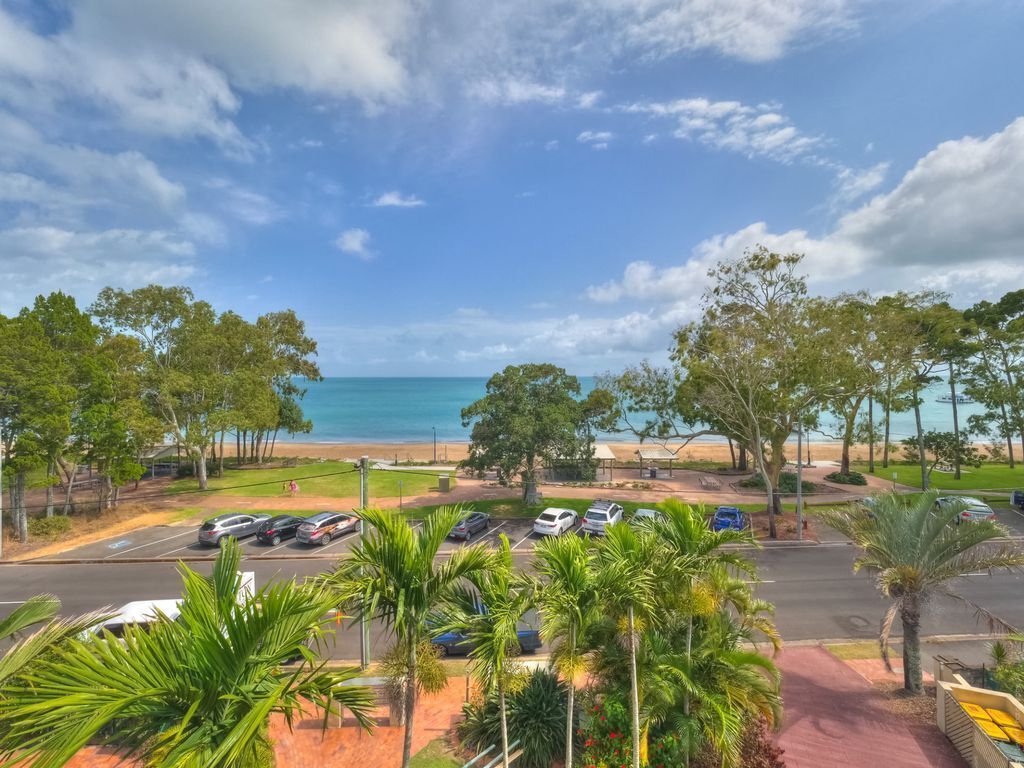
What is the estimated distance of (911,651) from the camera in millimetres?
12828

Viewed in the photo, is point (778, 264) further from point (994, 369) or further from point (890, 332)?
point (994, 369)

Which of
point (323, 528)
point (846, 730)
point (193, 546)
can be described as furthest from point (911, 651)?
point (193, 546)

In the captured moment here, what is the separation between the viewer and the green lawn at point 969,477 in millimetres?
38594

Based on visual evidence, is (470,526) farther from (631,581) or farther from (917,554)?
(631,581)

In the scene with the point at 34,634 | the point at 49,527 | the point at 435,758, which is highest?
the point at 34,634

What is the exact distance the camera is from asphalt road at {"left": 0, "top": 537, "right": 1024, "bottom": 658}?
1712cm

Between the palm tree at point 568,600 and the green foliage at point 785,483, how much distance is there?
3565cm

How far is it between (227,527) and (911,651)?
28.5 metres

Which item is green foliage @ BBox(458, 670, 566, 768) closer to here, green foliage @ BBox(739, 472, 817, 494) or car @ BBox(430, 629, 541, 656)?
car @ BBox(430, 629, 541, 656)

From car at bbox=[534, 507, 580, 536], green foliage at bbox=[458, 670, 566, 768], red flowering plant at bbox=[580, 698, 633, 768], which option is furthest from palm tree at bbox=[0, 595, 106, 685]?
car at bbox=[534, 507, 580, 536]

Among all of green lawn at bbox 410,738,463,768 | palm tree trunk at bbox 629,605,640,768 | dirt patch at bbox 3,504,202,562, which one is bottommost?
green lawn at bbox 410,738,463,768

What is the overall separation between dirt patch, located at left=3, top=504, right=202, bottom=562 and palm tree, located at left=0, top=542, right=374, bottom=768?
89.9ft

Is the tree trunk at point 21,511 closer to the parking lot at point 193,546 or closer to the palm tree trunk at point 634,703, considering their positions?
the parking lot at point 193,546

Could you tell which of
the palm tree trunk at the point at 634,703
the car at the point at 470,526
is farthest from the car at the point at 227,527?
the palm tree trunk at the point at 634,703
